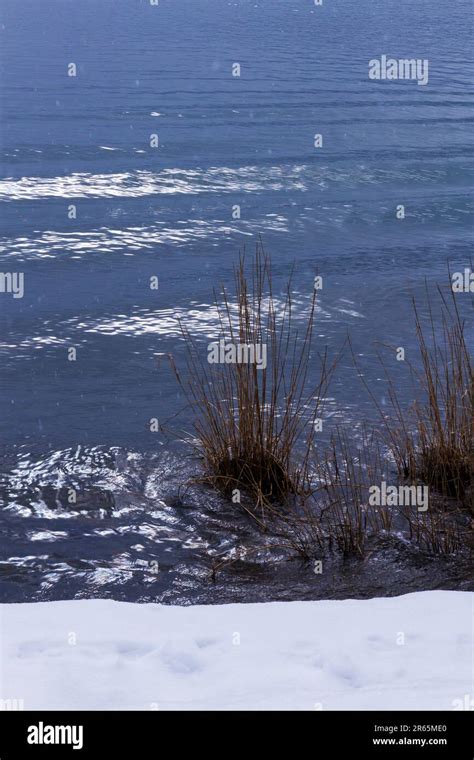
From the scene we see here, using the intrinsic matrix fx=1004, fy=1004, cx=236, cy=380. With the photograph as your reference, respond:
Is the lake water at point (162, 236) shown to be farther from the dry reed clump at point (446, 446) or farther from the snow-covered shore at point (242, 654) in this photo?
the dry reed clump at point (446, 446)

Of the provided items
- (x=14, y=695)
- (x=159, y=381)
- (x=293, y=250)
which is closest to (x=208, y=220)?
(x=293, y=250)

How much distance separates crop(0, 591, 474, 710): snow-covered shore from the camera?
2957 mm

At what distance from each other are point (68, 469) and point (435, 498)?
174cm

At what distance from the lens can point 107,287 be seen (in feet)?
26.0

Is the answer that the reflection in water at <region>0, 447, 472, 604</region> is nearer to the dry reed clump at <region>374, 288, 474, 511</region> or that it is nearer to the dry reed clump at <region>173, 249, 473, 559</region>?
the dry reed clump at <region>173, 249, 473, 559</region>

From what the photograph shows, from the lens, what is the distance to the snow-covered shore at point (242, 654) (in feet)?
9.70

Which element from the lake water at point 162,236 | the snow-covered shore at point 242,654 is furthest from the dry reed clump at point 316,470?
the snow-covered shore at point 242,654

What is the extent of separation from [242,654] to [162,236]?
6.44m

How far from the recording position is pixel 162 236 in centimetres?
924

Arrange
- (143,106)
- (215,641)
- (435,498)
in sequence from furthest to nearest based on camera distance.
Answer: (143,106)
(435,498)
(215,641)

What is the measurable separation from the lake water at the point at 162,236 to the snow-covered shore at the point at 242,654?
0.32 m

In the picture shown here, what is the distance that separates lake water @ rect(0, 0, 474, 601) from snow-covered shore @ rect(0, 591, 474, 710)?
315 mm

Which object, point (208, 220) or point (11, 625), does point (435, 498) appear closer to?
point (11, 625)

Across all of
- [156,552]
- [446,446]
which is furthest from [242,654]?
[446,446]
